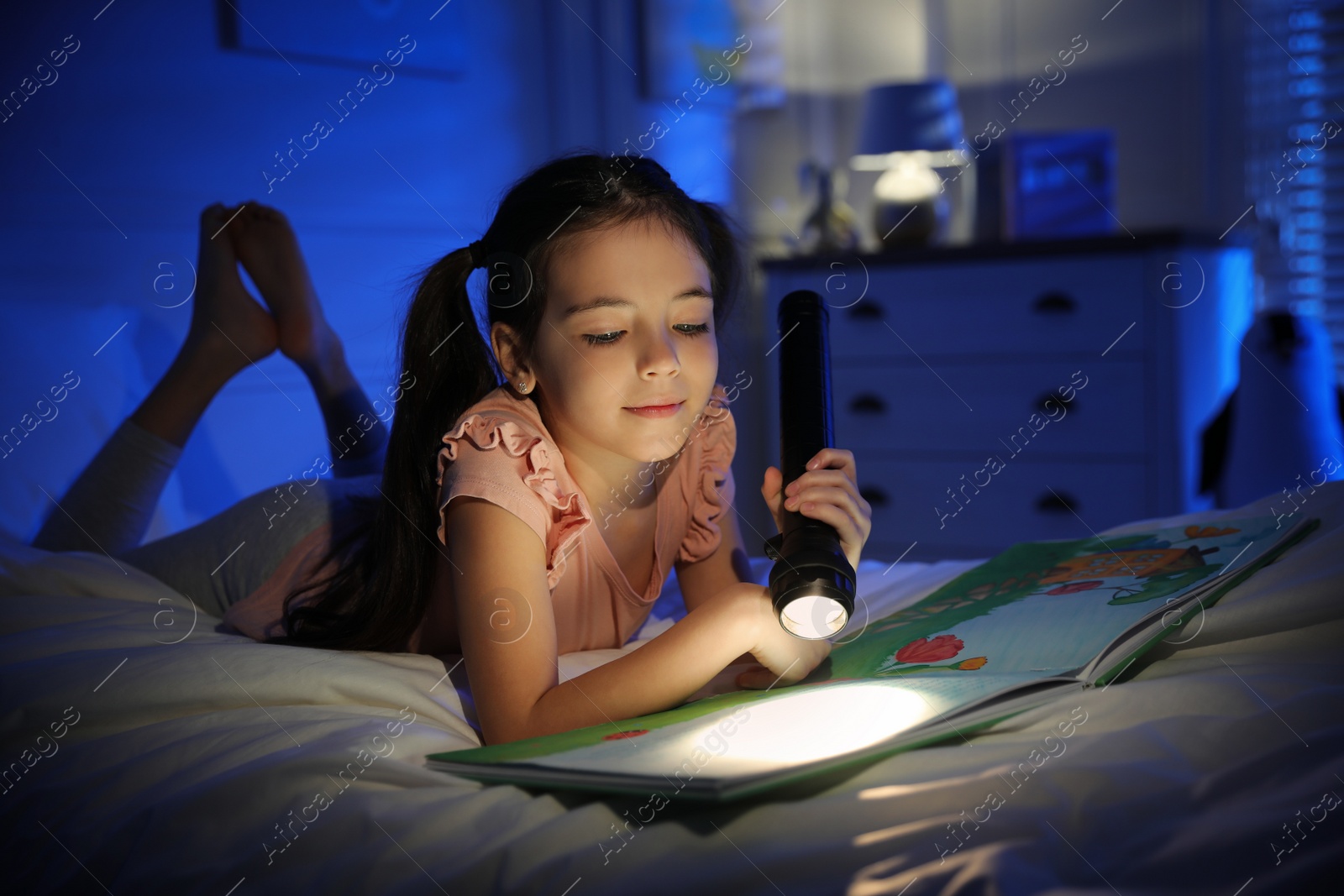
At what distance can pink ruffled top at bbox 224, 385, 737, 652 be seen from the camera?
81 centimetres

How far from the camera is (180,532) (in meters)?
1.19

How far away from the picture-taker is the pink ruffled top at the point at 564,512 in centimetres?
81

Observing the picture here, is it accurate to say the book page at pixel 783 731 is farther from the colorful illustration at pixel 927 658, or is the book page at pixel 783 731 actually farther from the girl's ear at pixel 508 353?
→ the girl's ear at pixel 508 353

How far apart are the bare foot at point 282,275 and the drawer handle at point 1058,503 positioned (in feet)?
5.07

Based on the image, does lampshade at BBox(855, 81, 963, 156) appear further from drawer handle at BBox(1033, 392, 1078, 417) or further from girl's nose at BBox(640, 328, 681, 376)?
girl's nose at BBox(640, 328, 681, 376)

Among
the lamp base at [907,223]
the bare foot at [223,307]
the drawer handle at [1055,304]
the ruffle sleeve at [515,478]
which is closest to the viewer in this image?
the ruffle sleeve at [515,478]

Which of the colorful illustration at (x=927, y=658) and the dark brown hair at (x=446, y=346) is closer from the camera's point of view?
the colorful illustration at (x=927, y=658)

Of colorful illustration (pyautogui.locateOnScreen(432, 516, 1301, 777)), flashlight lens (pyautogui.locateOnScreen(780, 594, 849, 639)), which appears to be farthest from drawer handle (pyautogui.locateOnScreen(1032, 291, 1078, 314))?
flashlight lens (pyautogui.locateOnScreen(780, 594, 849, 639))

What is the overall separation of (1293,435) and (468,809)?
1570mm

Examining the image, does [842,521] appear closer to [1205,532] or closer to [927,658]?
[927,658]

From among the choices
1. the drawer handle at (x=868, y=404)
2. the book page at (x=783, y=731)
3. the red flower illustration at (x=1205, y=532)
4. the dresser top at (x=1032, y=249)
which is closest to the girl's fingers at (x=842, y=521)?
the book page at (x=783, y=731)

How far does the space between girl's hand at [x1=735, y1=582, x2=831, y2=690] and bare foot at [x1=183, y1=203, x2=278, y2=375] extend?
0.84 metres

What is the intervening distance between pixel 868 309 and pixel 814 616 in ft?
6.10

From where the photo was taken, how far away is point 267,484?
1580 millimetres
